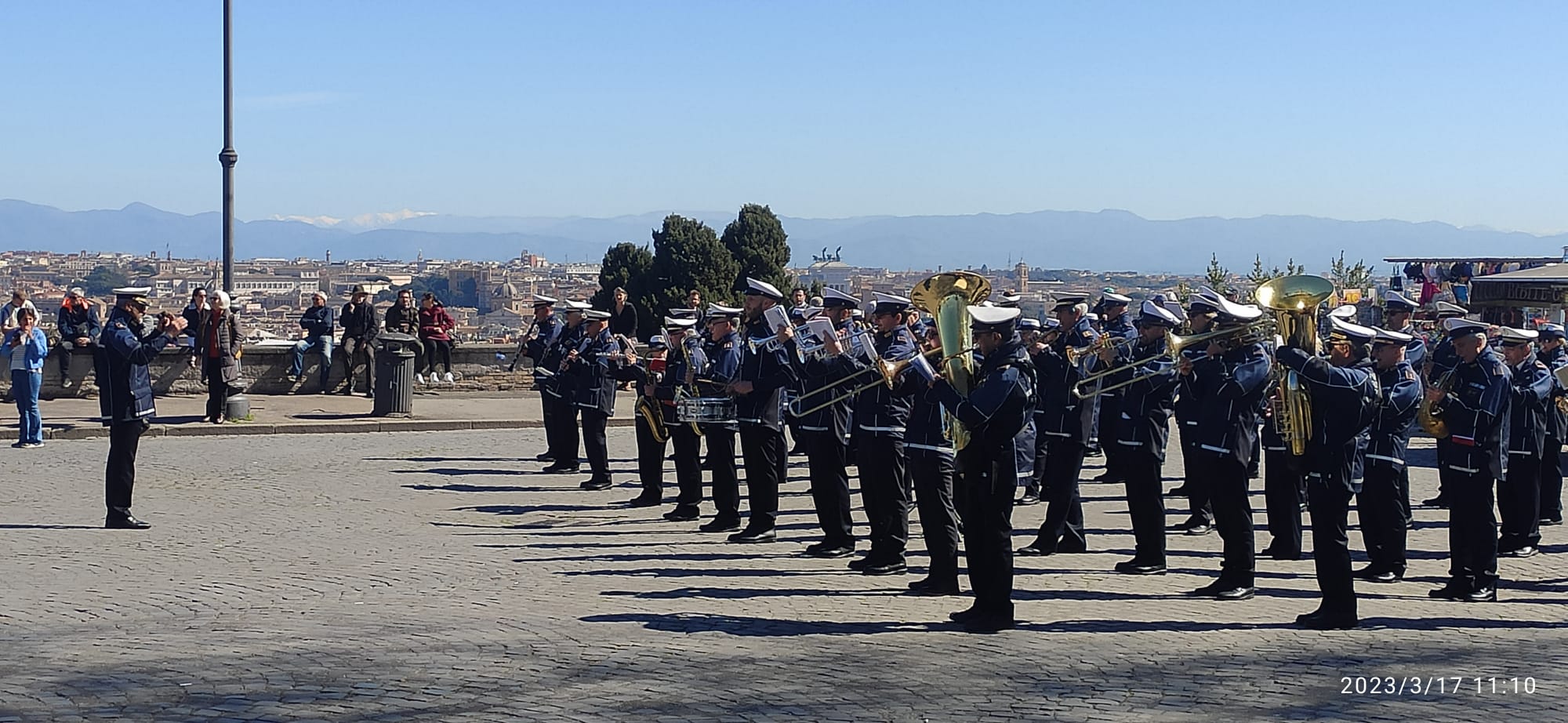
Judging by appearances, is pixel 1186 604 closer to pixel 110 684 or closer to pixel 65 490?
pixel 110 684

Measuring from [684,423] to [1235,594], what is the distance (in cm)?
486

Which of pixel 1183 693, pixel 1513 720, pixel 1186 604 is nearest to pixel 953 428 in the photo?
pixel 1186 604

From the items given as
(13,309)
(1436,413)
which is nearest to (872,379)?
(1436,413)

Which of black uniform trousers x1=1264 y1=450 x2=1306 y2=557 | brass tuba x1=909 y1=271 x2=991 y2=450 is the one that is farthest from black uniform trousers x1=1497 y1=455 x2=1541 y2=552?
brass tuba x1=909 y1=271 x2=991 y2=450

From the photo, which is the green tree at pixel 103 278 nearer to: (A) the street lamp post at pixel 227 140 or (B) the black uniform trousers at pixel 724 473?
(A) the street lamp post at pixel 227 140

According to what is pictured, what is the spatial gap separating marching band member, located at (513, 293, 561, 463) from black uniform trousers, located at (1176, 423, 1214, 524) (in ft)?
20.7

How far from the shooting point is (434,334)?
2495 cm

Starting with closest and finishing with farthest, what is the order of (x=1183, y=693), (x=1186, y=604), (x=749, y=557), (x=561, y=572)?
(x=1183, y=693)
(x=1186, y=604)
(x=561, y=572)
(x=749, y=557)

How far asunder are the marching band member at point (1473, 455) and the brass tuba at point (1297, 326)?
1.73m

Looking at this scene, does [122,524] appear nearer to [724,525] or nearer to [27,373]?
[724,525]

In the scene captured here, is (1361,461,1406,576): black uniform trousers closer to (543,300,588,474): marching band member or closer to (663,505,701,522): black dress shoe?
(663,505,701,522): black dress shoe

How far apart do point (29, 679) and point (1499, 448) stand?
8.54m

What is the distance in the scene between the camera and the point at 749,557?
11562 millimetres

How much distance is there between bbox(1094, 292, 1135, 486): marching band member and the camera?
1274 centimetres
